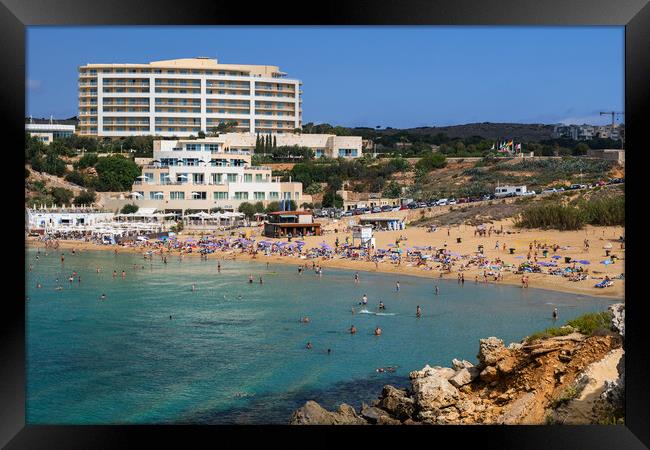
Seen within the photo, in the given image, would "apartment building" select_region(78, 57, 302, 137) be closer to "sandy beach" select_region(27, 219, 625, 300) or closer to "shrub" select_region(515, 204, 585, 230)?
"sandy beach" select_region(27, 219, 625, 300)

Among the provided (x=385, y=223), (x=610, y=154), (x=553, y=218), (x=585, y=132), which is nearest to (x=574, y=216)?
(x=553, y=218)

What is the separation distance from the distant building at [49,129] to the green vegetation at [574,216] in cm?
2597

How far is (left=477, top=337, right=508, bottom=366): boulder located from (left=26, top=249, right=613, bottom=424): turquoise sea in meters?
2.15

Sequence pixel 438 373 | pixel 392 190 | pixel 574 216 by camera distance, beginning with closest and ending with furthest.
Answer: pixel 438 373 → pixel 574 216 → pixel 392 190

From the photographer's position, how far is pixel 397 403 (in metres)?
9.09

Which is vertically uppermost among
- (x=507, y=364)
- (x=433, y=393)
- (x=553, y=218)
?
(x=553, y=218)

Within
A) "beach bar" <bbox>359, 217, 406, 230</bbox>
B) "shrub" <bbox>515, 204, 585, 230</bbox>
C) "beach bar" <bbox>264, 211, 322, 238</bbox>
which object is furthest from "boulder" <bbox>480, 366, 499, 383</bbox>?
"beach bar" <bbox>359, 217, 406, 230</bbox>

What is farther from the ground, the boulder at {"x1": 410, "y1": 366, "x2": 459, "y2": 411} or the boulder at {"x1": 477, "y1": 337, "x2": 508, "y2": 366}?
the boulder at {"x1": 477, "y1": 337, "x2": 508, "y2": 366}

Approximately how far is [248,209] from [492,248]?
1263cm

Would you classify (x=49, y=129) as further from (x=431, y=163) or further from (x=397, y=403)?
(x=397, y=403)

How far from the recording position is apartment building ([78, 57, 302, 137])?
1810 inches

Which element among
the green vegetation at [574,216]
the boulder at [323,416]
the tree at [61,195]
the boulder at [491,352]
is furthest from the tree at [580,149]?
the boulder at [323,416]
